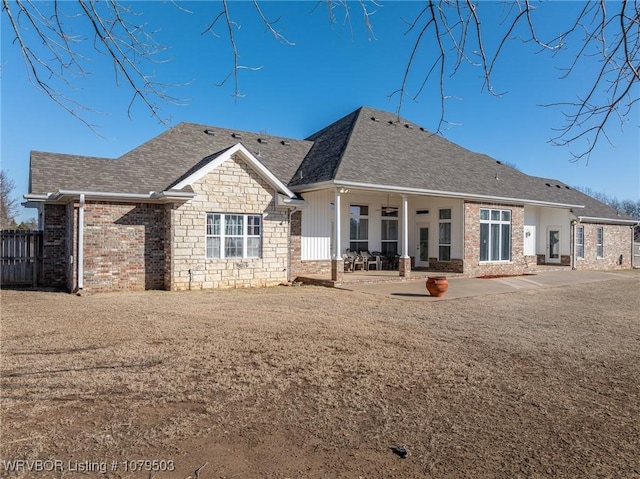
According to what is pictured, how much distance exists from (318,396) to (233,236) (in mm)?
10817

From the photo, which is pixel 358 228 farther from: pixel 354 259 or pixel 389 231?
pixel 389 231

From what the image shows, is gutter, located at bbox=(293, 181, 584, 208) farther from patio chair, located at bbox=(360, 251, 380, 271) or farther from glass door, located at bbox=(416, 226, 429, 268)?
patio chair, located at bbox=(360, 251, 380, 271)

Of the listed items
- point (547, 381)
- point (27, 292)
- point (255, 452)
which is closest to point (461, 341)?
point (547, 381)

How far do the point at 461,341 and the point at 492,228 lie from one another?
1413 centimetres

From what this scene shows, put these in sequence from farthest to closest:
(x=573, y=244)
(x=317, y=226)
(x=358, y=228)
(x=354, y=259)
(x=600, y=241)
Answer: (x=600, y=241) → (x=573, y=244) → (x=358, y=228) → (x=354, y=259) → (x=317, y=226)

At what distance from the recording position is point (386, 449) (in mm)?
3828

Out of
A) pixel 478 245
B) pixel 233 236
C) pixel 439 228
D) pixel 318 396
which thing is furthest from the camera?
pixel 439 228

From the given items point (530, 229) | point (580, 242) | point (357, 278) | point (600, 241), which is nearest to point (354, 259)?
point (357, 278)

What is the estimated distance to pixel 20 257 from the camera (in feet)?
48.6

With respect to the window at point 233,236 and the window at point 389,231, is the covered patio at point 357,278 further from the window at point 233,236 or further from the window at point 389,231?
the window at point 389,231

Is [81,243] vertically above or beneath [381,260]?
above

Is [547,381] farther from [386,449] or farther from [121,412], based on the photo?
[121,412]

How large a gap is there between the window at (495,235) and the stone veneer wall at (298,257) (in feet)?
24.9

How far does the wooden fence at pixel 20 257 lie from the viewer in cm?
1473
